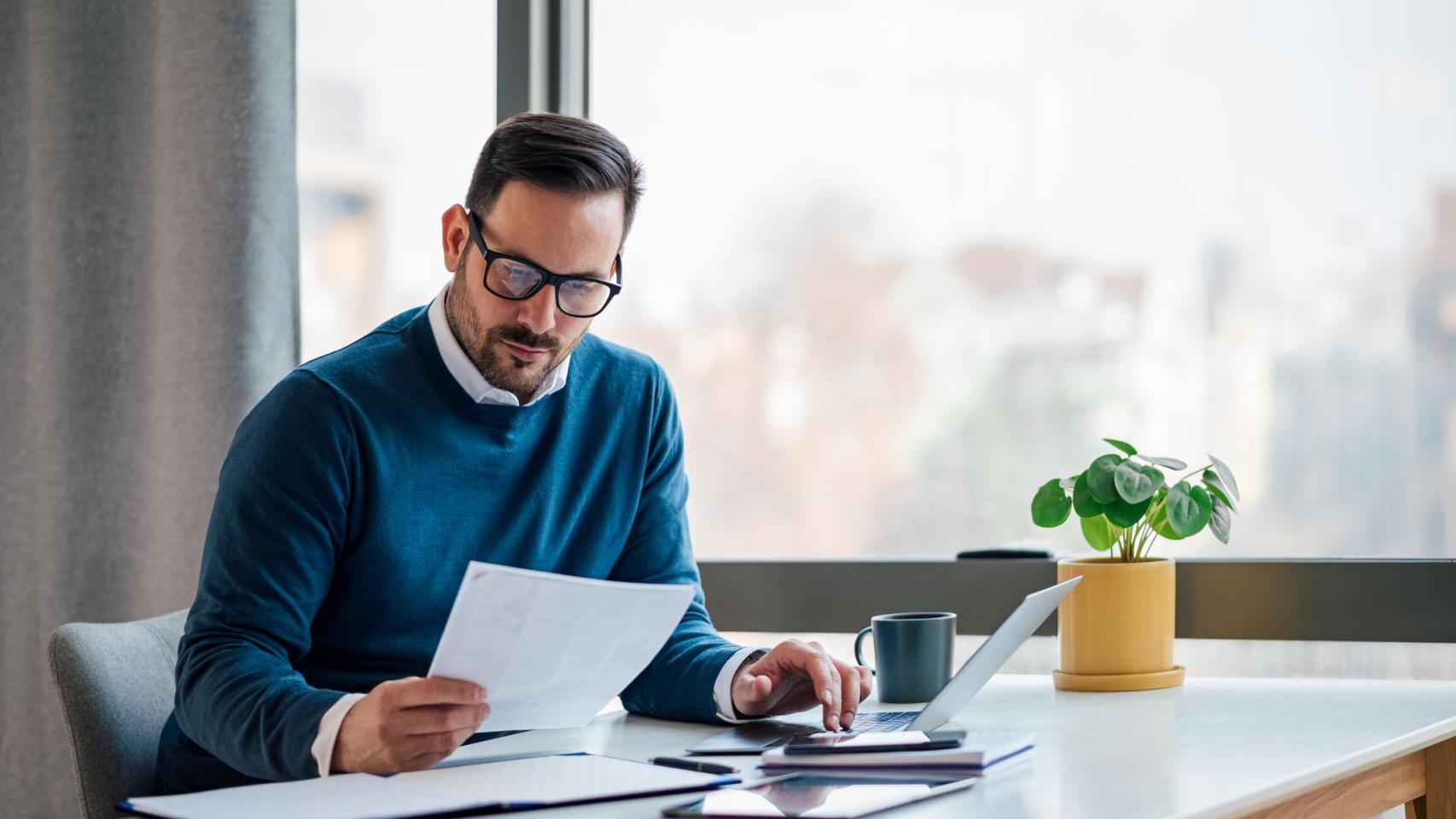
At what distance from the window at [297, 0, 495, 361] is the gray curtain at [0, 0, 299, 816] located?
7.3 inches

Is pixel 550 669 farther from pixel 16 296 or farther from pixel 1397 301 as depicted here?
pixel 16 296

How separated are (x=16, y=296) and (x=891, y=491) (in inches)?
59.0

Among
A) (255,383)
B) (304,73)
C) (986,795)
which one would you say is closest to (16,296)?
(255,383)

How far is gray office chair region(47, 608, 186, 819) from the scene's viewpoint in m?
1.49

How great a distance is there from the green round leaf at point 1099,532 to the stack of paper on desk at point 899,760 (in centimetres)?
61

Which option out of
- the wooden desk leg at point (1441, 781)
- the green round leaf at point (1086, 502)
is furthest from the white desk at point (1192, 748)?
the green round leaf at point (1086, 502)

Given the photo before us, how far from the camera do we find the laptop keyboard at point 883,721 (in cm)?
136

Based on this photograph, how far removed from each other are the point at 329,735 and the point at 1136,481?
979 millimetres

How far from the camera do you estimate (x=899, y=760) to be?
3.73ft

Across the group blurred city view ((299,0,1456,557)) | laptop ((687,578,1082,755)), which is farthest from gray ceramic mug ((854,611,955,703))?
blurred city view ((299,0,1456,557))

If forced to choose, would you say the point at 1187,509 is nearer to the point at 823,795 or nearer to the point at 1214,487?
the point at 1214,487

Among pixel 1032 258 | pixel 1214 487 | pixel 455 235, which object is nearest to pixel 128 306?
pixel 455 235

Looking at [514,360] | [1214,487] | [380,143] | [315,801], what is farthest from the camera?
[380,143]

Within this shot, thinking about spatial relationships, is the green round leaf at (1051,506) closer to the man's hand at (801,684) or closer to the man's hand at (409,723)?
the man's hand at (801,684)
